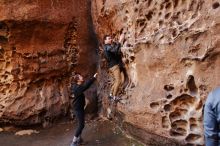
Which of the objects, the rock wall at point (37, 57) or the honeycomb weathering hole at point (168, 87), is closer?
the honeycomb weathering hole at point (168, 87)

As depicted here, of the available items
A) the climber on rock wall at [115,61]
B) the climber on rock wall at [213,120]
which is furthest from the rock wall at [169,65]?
the climber on rock wall at [213,120]

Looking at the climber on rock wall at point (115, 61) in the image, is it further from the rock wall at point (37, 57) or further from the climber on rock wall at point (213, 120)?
the climber on rock wall at point (213, 120)

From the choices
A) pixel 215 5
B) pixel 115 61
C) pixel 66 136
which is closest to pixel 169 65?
pixel 215 5

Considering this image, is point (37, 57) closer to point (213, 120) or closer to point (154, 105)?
point (154, 105)

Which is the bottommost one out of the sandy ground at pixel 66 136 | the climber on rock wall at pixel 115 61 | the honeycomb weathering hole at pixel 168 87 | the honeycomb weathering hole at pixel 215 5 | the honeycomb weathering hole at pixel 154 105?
the sandy ground at pixel 66 136

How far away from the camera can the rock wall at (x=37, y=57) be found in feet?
25.3

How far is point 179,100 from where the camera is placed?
17.1 ft

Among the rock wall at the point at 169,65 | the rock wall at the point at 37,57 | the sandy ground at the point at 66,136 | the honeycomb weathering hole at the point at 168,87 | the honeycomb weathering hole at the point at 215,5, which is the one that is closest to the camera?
the honeycomb weathering hole at the point at 215,5

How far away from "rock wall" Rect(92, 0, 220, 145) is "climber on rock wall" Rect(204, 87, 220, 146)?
229 centimetres

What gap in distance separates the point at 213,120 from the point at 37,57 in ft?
20.1

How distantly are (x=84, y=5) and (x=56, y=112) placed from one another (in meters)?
2.81

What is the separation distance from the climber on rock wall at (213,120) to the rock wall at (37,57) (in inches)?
234

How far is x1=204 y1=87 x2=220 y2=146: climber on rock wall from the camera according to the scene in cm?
244

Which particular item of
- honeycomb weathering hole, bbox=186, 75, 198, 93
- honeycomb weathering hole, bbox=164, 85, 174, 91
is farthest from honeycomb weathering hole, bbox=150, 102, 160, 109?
honeycomb weathering hole, bbox=186, 75, 198, 93
